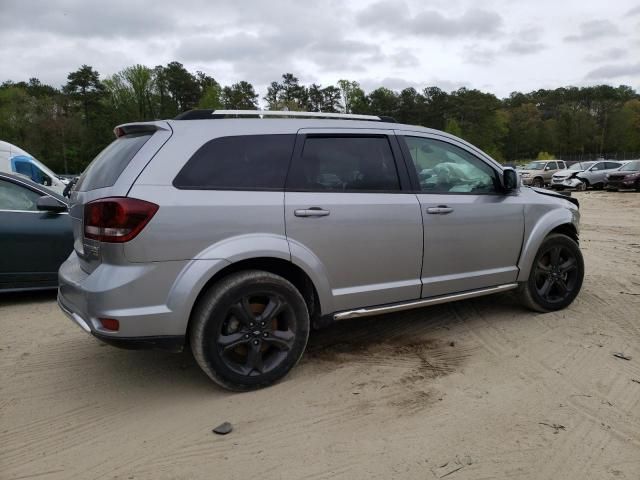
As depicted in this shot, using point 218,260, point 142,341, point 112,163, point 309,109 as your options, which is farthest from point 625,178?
point 309,109

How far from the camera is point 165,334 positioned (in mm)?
3035

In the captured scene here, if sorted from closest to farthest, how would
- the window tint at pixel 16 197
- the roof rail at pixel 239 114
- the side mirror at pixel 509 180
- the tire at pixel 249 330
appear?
the tire at pixel 249 330 → the roof rail at pixel 239 114 → the side mirror at pixel 509 180 → the window tint at pixel 16 197

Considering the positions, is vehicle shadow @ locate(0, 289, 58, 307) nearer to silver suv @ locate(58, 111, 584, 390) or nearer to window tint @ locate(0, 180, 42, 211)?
window tint @ locate(0, 180, 42, 211)

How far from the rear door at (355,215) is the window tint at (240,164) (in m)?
0.11

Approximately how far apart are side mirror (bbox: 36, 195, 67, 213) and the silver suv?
2.17 meters

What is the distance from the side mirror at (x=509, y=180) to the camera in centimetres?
438

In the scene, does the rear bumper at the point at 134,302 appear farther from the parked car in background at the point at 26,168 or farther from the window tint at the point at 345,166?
the parked car in background at the point at 26,168

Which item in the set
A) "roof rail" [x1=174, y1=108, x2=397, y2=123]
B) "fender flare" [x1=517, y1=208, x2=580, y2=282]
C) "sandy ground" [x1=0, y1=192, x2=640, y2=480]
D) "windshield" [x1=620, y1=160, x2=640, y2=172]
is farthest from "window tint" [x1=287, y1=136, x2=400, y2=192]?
"windshield" [x1=620, y1=160, x2=640, y2=172]

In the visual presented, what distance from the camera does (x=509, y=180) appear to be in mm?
4391

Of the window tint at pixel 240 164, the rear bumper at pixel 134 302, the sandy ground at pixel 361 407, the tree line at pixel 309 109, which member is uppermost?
the tree line at pixel 309 109

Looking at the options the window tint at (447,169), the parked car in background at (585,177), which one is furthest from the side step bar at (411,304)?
the parked car in background at (585,177)

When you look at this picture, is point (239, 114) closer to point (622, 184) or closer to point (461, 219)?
point (461, 219)

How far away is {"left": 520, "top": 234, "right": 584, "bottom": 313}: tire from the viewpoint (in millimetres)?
4742

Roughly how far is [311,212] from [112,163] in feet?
4.49
